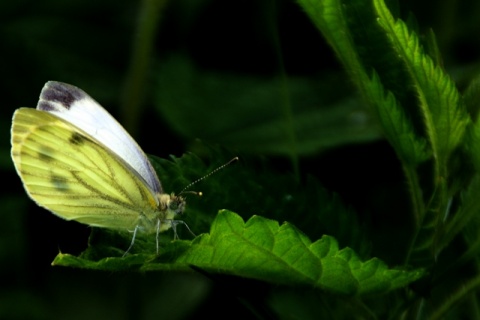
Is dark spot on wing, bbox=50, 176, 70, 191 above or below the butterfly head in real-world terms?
above

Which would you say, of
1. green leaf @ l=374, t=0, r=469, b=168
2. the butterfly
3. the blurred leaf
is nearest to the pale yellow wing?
the butterfly

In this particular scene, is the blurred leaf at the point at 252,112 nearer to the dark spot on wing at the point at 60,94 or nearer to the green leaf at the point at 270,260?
the dark spot on wing at the point at 60,94

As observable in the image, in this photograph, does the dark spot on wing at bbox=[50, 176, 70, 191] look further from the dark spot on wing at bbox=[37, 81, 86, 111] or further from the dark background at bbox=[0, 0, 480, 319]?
the dark background at bbox=[0, 0, 480, 319]

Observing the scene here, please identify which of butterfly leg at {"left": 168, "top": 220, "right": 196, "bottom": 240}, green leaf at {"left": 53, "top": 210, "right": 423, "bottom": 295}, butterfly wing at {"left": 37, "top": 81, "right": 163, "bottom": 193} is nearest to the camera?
green leaf at {"left": 53, "top": 210, "right": 423, "bottom": 295}

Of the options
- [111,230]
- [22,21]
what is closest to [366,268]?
[111,230]

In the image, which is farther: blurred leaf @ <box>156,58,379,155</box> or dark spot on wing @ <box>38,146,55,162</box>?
blurred leaf @ <box>156,58,379,155</box>

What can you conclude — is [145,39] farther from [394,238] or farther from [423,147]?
[423,147]
